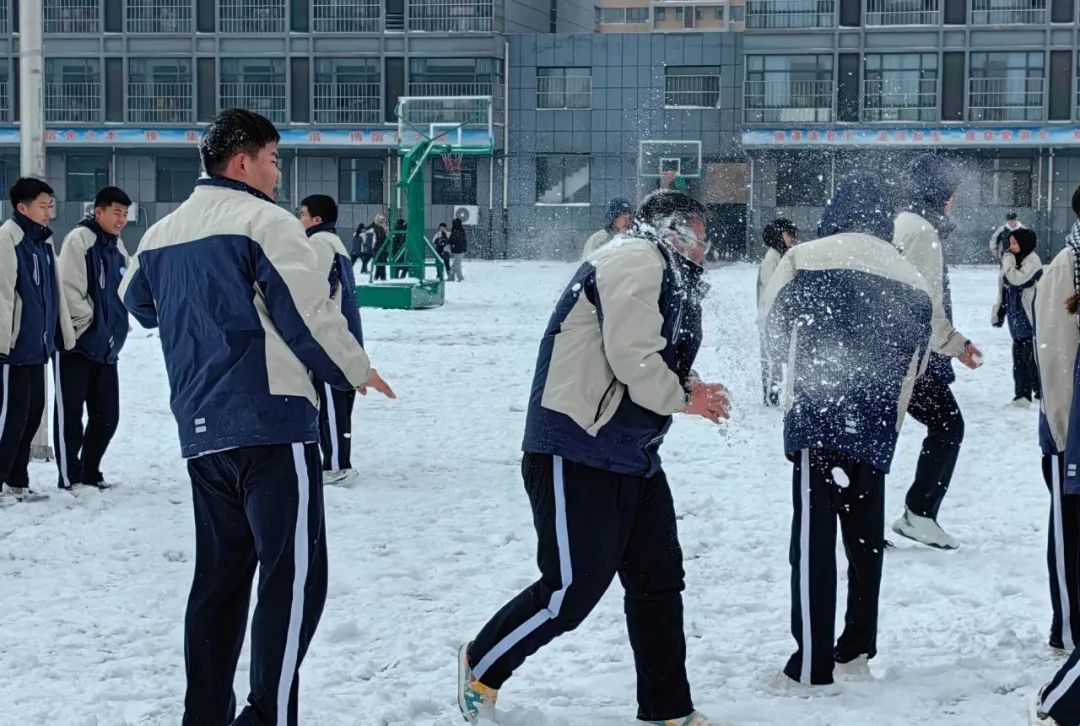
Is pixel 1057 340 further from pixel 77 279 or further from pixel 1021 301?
pixel 1021 301

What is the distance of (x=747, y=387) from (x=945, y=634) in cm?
885

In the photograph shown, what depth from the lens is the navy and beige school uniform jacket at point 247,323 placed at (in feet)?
12.8

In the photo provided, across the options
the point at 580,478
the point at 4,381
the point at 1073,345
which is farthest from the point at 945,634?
the point at 4,381

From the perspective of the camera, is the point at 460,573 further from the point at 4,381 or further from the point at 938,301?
the point at 4,381

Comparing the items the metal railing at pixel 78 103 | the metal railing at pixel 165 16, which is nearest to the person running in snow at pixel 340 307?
the metal railing at pixel 165 16

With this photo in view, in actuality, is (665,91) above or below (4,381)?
above

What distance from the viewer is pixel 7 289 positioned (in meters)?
8.00

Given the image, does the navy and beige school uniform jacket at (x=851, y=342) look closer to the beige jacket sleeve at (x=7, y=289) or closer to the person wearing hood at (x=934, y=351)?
the person wearing hood at (x=934, y=351)

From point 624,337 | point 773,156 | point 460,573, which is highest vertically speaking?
point 773,156

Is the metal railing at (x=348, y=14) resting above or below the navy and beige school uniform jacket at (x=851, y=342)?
above

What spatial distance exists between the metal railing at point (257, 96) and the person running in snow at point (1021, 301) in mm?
41195

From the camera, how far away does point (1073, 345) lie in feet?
15.5

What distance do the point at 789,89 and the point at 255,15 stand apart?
1889cm

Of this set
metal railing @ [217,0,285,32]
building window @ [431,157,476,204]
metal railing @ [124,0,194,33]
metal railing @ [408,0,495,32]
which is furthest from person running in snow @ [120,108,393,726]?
metal railing @ [124,0,194,33]
